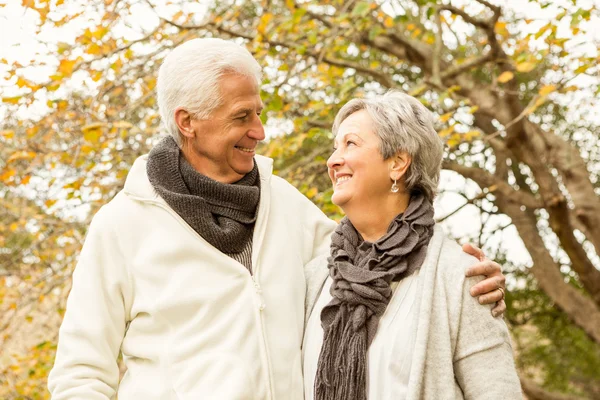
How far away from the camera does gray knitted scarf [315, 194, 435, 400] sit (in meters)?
2.13

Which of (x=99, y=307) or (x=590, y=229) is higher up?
(x=590, y=229)

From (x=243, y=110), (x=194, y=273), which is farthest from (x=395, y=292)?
(x=243, y=110)

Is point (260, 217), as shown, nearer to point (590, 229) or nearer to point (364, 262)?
point (364, 262)

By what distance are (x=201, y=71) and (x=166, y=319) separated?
28.2 inches

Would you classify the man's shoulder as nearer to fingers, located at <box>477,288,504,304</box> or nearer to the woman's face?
the woman's face

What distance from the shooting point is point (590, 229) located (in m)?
5.59

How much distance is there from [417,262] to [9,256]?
388 cm

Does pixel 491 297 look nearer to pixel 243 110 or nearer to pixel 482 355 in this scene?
pixel 482 355

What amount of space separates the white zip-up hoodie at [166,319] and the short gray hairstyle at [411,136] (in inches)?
Answer: 19.3

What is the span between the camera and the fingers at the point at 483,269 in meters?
2.08

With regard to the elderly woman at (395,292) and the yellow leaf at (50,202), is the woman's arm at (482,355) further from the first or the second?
the yellow leaf at (50,202)

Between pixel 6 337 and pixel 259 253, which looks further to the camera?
pixel 6 337

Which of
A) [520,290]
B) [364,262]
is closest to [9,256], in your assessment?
[364,262]

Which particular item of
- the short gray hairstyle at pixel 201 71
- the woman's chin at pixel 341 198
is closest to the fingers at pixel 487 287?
the woman's chin at pixel 341 198
